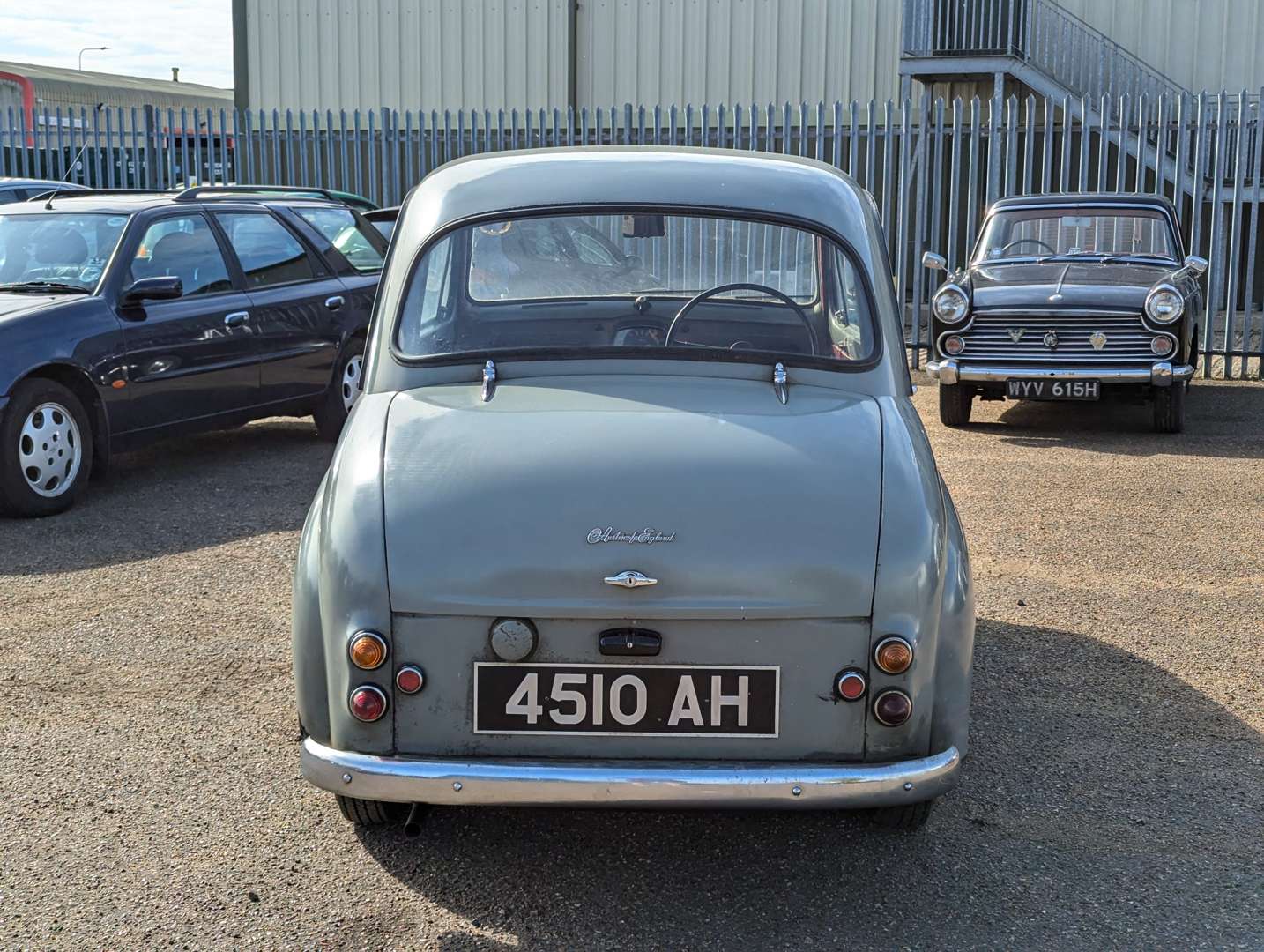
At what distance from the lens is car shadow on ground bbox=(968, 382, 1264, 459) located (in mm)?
9711

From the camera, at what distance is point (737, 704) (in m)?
3.22

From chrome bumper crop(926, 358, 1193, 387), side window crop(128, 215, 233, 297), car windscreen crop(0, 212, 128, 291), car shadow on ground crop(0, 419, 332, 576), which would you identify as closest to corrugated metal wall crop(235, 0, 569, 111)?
chrome bumper crop(926, 358, 1193, 387)

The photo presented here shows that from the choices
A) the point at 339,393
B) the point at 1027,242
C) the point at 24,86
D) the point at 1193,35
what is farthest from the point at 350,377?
the point at 24,86

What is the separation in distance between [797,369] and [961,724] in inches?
43.8

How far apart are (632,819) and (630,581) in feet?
3.11

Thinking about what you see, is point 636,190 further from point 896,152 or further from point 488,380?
point 896,152

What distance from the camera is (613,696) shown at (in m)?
3.22

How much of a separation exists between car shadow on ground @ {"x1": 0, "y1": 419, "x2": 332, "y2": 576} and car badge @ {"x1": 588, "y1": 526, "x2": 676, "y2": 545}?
4045mm

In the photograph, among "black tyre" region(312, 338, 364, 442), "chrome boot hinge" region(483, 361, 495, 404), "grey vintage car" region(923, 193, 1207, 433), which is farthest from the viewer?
"grey vintage car" region(923, 193, 1207, 433)

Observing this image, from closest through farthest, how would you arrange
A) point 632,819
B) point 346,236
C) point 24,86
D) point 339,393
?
point 632,819
point 339,393
point 346,236
point 24,86

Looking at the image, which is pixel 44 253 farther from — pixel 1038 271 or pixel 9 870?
pixel 1038 271

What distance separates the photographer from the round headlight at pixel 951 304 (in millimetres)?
10422

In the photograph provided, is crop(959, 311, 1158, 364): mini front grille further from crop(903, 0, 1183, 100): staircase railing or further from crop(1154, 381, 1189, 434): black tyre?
crop(903, 0, 1183, 100): staircase railing

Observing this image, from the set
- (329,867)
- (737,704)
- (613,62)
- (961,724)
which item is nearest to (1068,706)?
(961,724)
